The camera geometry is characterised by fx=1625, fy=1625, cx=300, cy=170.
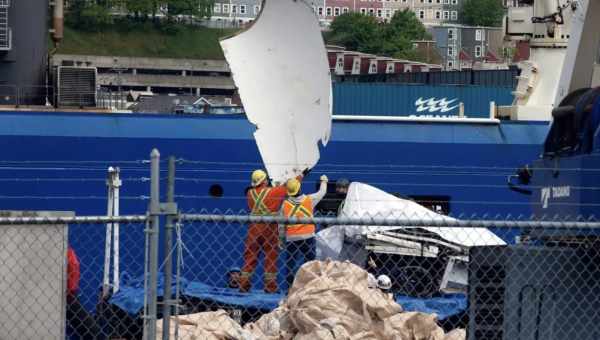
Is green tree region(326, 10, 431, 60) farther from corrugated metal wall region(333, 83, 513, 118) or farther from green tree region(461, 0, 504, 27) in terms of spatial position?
corrugated metal wall region(333, 83, 513, 118)

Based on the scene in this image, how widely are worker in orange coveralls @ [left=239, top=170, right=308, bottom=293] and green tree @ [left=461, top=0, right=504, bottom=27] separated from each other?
3886 inches

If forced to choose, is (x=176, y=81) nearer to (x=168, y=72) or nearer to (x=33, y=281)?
(x=168, y=72)

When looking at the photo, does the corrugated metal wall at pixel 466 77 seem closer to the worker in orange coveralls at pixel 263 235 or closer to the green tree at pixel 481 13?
the worker in orange coveralls at pixel 263 235

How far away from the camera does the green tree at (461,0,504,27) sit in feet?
383

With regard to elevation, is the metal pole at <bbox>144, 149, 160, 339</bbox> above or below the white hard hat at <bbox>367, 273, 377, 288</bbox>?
above

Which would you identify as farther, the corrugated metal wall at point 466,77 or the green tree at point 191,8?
the green tree at point 191,8

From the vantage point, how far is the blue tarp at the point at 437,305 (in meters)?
14.9

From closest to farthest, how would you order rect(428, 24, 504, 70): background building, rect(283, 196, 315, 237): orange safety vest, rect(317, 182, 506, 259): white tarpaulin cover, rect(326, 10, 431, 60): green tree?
rect(283, 196, 315, 237): orange safety vest, rect(317, 182, 506, 259): white tarpaulin cover, rect(326, 10, 431, 60): green tree, rect(428, 24, 504, 70): background building

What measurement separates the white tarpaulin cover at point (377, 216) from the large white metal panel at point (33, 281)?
517 centimetres

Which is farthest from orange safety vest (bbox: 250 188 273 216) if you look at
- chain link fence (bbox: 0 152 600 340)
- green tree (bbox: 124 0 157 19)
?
green tree (bbox: 124 0 157 19)

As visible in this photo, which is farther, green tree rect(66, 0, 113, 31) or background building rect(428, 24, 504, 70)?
background building rect(428, 24, 504, 70)

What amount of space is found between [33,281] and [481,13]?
111836mm

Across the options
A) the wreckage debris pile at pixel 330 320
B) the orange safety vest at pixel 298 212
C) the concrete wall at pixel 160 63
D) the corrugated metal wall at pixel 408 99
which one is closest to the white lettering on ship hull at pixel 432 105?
the corrugated metal wall at pixel 408 99

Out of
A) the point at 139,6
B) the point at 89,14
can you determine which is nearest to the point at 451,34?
the point at 139,6
